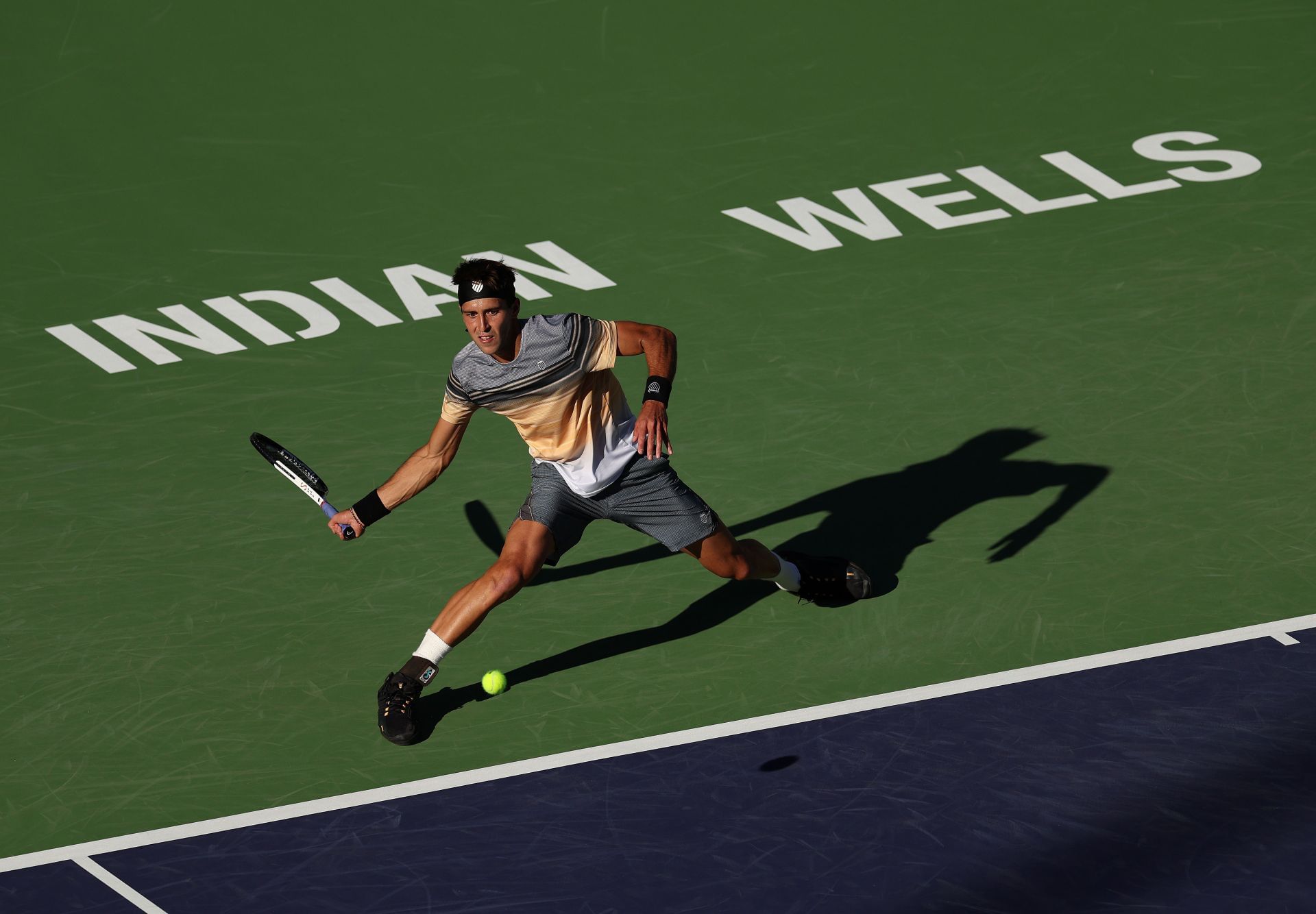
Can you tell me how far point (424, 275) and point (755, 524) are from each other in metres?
3.99

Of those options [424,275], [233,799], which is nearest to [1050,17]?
[424,275]

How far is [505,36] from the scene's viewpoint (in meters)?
16.5

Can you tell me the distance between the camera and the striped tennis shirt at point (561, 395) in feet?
29.6

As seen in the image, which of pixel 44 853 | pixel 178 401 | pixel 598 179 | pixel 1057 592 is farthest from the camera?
pixel 598 179

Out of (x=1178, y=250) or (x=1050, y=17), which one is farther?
(x=1050, y=17)

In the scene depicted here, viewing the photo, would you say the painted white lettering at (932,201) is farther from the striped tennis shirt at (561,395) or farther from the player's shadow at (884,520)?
the striped tennis shirt at (561,395)

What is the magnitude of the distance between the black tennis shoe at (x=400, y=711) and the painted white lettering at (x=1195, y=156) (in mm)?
7715

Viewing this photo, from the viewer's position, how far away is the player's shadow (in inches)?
395

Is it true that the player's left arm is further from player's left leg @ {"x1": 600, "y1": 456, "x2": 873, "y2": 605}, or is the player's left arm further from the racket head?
the racket head

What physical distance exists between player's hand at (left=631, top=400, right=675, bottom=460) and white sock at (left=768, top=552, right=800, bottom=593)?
1.33 m

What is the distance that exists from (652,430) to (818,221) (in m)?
5.82

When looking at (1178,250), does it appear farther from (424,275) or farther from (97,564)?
(97,564)

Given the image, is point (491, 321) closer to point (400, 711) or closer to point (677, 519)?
Answer: point (677, 519)

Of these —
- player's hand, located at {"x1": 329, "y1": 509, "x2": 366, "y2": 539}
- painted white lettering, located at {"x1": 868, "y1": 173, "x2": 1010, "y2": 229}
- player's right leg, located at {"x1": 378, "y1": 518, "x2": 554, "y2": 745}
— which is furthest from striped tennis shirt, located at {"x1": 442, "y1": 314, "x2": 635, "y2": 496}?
painted white lettering, located at {"x1": 868, "y1": 173, "x2": 1010, "y2": 229}
